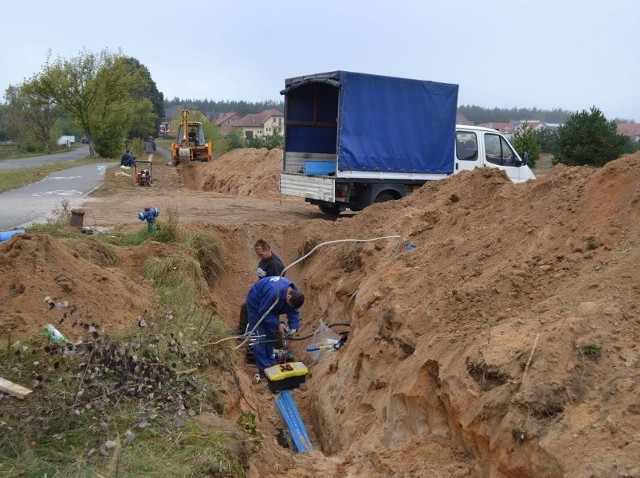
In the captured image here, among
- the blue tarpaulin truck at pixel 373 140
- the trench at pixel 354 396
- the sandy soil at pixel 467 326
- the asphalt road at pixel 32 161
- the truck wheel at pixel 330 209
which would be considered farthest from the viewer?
the asphalt road at pixel 32 161

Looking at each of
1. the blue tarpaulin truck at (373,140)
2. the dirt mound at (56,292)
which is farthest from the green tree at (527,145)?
the dirt mound at (56,292)

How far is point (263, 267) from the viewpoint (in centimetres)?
945

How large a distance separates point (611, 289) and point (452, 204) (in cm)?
558

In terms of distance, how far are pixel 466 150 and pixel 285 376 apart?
9.27 meters

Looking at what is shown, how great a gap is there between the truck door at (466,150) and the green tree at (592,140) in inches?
570

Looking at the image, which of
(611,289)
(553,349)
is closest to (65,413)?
(553,349)

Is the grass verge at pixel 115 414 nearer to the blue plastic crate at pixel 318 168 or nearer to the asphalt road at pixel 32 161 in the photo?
the blue plastic crate at pixel 318 168

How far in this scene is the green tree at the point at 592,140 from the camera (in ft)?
90.3

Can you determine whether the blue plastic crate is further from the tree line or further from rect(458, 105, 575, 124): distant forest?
rect(458, 105, 575, 124): distant forest

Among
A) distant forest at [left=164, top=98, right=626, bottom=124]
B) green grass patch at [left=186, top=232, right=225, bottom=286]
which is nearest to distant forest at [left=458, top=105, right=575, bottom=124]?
distant forest at [left=164, top=98, right=626, bottom=124]

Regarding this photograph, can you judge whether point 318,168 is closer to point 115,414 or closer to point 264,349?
point 264,349

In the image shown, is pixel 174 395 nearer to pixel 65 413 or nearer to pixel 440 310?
pixel 65 413

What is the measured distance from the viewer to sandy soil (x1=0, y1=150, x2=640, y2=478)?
3.86 metres

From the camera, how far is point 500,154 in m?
14.9
